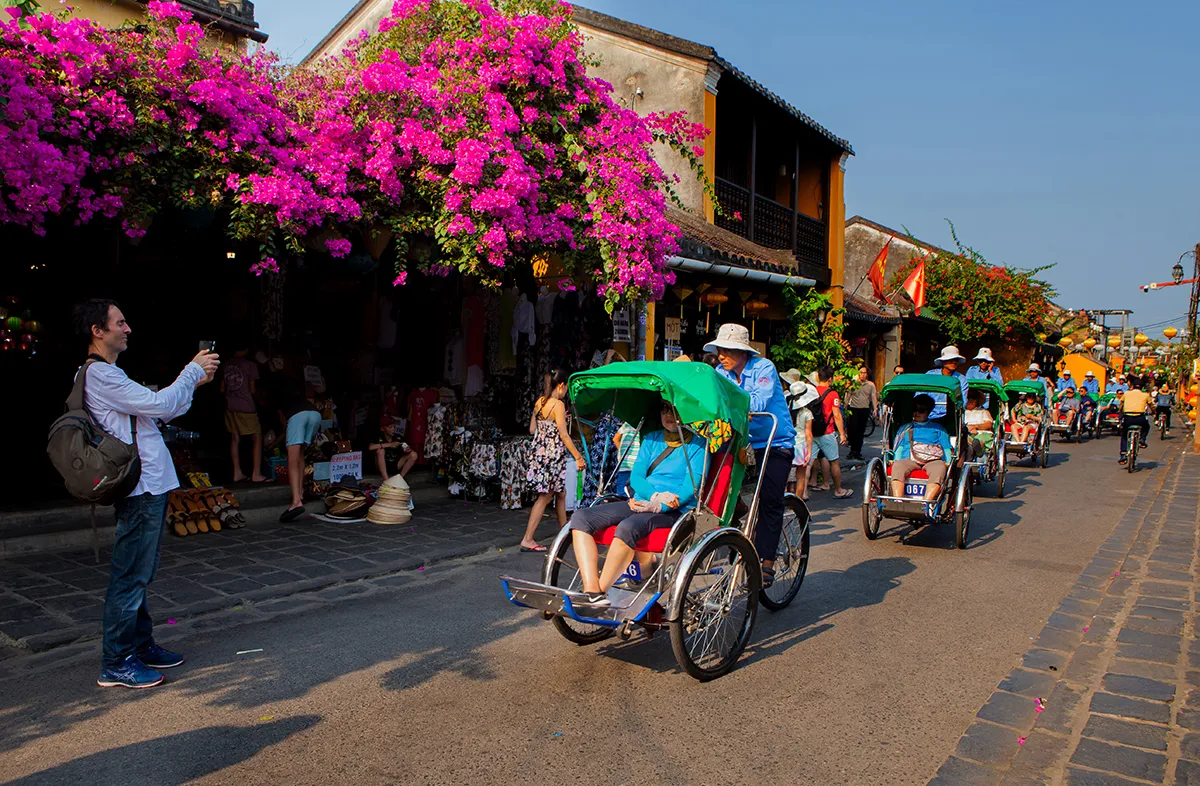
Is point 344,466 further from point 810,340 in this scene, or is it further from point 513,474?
point 810,340

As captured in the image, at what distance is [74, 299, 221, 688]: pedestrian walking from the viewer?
13.8 feet

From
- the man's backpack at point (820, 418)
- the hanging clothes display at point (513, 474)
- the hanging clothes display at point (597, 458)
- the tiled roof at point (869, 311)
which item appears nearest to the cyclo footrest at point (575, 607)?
the hanging clothes display at point (597, 458)

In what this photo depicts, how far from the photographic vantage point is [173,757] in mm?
3543

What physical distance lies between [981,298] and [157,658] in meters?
27.2

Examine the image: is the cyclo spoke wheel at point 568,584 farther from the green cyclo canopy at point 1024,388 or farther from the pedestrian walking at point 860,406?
the green cyclo canopy at point 1024,388

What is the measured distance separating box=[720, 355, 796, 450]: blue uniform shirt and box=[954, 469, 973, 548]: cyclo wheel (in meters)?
3.34

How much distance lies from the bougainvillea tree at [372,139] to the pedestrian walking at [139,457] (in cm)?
240

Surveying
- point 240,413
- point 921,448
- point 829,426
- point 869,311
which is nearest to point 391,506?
point 240,413

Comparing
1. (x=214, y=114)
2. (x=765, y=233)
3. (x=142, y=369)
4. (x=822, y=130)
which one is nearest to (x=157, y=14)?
(x=214, y=114)

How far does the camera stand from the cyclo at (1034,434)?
1508cm

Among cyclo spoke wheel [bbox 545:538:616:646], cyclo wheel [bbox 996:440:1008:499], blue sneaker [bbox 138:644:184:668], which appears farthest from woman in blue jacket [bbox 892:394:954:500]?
blue sneaker [bbox 138:644:184:668]

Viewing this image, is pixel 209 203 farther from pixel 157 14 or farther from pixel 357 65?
pixel 357 65

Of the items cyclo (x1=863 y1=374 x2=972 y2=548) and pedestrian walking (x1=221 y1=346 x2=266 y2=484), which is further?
pedestrian walking (x1=221 y1=346 x2=266 y2=484)

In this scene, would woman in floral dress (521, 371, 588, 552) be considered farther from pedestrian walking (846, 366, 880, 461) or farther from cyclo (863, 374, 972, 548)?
pedestrian walking (846, 366, 880, 461)
